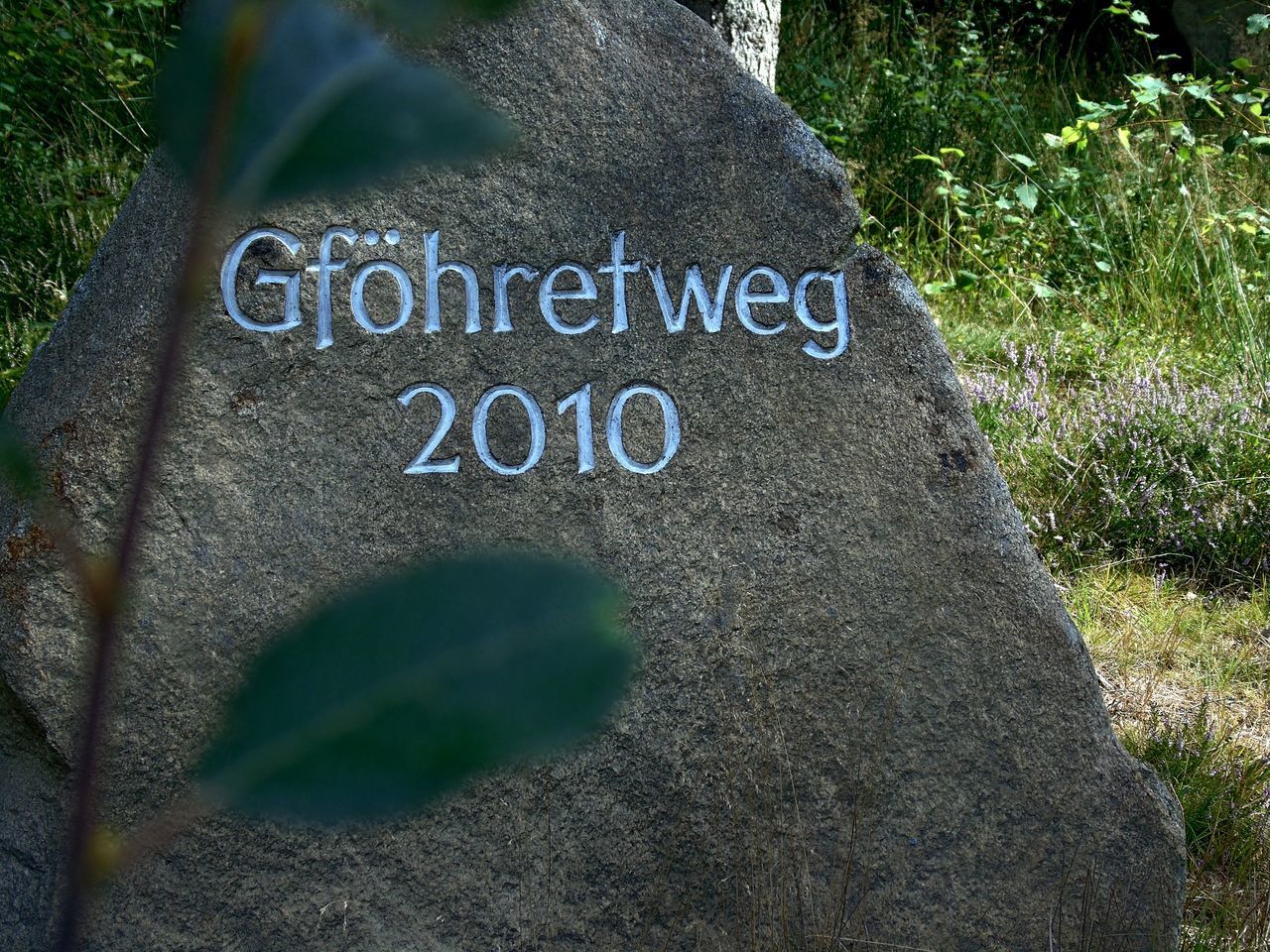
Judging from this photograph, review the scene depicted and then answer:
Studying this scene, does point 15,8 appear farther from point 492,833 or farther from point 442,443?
point 492,833

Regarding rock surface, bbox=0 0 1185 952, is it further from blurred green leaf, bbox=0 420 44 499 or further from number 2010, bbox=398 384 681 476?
blurred green leaf, bbox=0 420 44 499

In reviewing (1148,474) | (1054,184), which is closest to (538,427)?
(1148,474)

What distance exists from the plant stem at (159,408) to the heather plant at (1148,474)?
3357mm

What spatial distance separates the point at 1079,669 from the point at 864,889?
1.54 feet

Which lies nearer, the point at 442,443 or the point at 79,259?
the point at 442,443

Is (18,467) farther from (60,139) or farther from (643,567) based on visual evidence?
(60,139)

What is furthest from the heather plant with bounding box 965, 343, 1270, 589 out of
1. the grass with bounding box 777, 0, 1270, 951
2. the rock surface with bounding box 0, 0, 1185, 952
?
the rock surface with bounding box 0, 0, 1185, 952

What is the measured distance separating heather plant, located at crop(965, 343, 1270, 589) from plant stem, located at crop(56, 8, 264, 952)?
3.36 meters

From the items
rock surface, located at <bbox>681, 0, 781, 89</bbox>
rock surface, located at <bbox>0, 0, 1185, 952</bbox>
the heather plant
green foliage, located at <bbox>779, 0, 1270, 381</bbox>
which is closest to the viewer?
rock surface, located at <bbox>0, 0, 1185, 952</bbox>

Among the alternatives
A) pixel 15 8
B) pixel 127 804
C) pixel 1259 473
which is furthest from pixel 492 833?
pixel 15 8

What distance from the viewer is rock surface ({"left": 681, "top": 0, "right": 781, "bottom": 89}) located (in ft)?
13.0

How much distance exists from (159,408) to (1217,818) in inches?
98.0

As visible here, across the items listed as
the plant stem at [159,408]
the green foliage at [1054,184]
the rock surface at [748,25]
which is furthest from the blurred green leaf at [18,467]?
the green foliage at [1054,184]

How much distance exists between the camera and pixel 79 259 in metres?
→ 4.25
